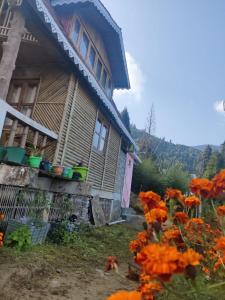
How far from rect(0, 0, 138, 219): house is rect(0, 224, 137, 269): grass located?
2.20 meters

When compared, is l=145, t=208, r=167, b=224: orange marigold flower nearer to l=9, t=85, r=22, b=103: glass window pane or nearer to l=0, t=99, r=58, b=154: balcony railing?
l=0, t=99, r=58, b=154: balcony railing

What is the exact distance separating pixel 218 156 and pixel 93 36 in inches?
2578

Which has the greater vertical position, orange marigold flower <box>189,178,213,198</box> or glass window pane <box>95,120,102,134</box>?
glass window pane <box>95,120,102,134</box>

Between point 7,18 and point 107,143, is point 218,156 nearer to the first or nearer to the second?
point 107,143

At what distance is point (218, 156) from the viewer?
7031 cm

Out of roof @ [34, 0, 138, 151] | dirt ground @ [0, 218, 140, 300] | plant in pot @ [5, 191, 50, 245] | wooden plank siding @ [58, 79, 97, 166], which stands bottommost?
dirt ground @ [0, 218, 140, 300]

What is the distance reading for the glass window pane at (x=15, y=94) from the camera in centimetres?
928

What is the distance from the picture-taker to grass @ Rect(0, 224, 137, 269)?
16.0ft

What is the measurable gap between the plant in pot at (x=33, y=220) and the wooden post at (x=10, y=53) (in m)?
2.52

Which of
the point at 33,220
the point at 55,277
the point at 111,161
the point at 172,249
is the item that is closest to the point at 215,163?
the point at 111,161

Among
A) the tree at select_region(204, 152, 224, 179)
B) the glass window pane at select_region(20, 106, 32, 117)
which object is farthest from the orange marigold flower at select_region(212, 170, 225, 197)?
the tree at select_region(204, 152, 224, 179)

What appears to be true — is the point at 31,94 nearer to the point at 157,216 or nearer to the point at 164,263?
the point at 157,216

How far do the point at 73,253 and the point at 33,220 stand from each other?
1.17 m

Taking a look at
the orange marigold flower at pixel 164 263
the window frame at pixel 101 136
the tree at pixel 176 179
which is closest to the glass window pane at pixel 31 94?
the window frame at pixel 101 136
